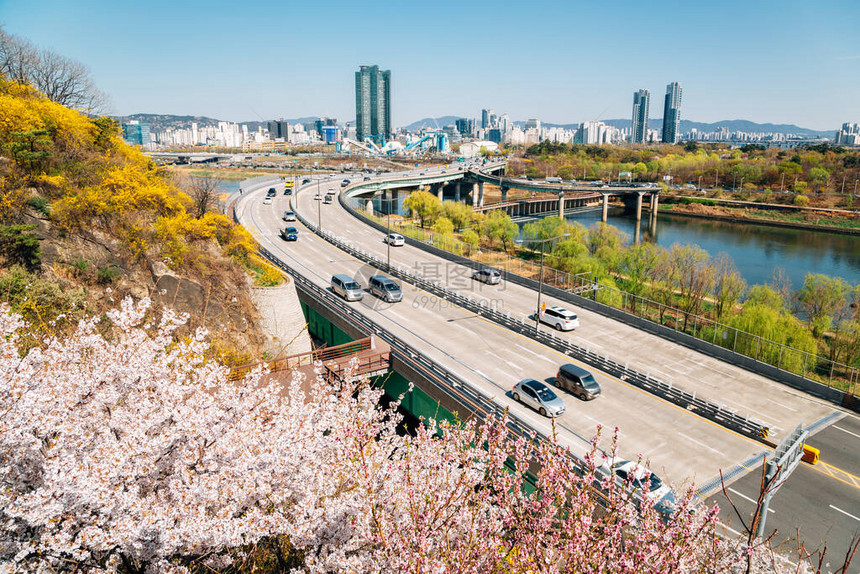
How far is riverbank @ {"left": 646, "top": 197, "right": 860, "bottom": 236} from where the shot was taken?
85.2m

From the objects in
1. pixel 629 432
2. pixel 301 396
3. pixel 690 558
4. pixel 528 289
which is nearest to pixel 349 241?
Result: pixel 528 289

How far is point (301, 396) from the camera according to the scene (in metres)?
9.23

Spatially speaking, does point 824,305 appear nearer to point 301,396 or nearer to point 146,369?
point 301,396

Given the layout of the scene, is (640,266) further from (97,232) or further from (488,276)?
(97,232)

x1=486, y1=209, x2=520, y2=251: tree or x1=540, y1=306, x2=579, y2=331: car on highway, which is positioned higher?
x1=486, y1=209, x2=520, y2=251: tree

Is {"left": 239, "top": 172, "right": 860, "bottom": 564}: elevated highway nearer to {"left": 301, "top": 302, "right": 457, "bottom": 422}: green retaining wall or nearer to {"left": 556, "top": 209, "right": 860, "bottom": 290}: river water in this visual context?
{"left": 301, "top": 302, "right": 457, "bottom": 422}: green retaining wall

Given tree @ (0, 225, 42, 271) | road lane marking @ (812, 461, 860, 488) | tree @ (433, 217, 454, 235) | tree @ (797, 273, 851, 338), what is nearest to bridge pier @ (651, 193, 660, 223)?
tree @ (433, 217, 454, 235)

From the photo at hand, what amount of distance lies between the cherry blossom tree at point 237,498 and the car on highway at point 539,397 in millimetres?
10952

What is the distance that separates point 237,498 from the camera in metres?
7.05

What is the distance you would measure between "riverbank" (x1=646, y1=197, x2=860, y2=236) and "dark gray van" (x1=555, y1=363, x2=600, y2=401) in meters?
86.6

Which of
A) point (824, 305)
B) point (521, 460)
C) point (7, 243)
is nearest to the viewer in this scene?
point (521, 460)

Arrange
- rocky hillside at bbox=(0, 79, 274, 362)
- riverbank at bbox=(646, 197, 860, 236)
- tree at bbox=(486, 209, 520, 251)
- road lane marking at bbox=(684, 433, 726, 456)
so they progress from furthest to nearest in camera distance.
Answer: riverbank at bbox=(646, 197, 860, 236) < tree at bbox=(486, 209, 520, 251) < rocky hillside at bbox=(0, 79, 274, 362) < road lane marking at bbox=(684, 433, 726, 456)

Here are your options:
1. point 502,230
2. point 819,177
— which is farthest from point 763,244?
point 819,177

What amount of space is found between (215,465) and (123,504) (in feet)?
→ 4.43
